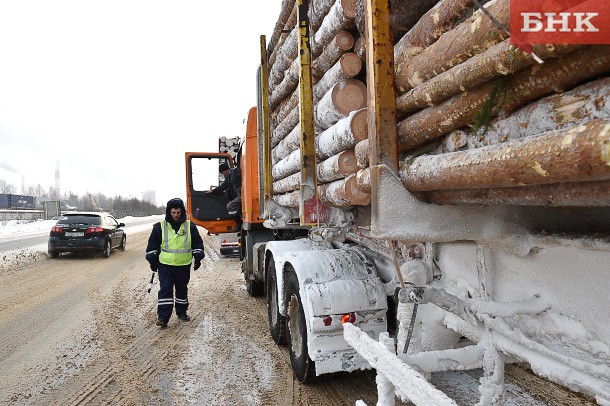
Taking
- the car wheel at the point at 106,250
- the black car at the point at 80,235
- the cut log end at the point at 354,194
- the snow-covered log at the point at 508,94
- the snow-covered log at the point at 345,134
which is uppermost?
the snow-covered log at the point at 345,134

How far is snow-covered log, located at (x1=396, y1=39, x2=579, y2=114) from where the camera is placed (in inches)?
51.4

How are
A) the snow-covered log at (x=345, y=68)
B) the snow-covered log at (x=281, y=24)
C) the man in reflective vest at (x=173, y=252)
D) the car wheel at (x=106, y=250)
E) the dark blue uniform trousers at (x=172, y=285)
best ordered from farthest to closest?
the car wheel at (x=106, y=250), the man in reflective vest at (x=173, y=252), the dark blue uniform trousers at (x=172, y=285), the snow-covered log at (x=281, y=24), the snow-covered log at (x=345, y=68)

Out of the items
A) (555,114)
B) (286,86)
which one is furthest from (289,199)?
(555,114)

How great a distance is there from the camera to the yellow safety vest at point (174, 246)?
20.6 feet

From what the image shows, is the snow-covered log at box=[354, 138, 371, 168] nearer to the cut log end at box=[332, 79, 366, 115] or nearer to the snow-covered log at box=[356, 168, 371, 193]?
the snow-covered log at box=[356, 168, 371, 193]

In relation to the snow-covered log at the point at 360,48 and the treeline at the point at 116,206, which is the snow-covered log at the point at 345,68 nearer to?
the snow-covered log at the point at 360,48

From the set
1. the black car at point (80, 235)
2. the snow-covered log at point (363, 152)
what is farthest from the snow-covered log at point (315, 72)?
the black car at point (80, 235)

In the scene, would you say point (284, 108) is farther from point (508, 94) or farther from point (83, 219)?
point (83, 219)

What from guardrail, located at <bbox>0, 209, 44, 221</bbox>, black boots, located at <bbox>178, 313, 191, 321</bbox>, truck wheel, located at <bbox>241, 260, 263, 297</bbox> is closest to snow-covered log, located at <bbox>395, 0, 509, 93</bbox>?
black boots, located at <bbox>178, 313, 191, 321</bbox>

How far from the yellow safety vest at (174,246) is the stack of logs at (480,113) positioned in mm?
4058

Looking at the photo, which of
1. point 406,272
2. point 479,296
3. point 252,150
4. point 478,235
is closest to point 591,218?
point 478,235

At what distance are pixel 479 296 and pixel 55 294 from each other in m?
8.06

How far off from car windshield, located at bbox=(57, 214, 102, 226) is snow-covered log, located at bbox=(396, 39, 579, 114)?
13.7 m

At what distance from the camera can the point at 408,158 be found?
2.08 m
